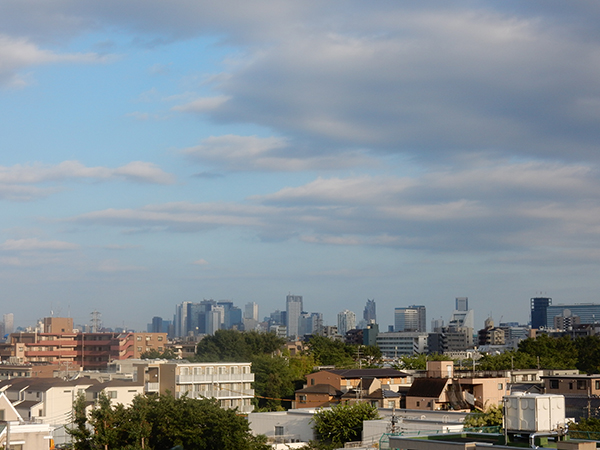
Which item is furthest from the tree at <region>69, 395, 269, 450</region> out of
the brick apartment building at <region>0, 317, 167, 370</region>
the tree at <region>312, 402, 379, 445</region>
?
the brick apartment building at <region>0, 317, 167, 370</region>

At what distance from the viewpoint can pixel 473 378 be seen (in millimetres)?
67875

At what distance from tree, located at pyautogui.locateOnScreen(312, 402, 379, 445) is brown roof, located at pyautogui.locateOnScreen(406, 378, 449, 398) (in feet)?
43.4

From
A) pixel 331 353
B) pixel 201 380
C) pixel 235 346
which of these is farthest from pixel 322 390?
pixel 331 353

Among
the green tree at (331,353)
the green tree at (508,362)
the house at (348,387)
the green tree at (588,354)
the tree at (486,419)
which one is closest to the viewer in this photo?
the tree at (486,419)

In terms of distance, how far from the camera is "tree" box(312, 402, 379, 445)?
170ft

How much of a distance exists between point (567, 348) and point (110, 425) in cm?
10565

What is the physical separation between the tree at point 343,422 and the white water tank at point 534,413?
31.7m

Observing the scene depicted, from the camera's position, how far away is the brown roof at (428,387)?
64438 mm

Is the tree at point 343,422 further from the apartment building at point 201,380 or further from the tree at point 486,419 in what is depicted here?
the apartment building at point 201,380

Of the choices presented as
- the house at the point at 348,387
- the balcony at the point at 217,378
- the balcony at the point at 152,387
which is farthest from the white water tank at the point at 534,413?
the balcony at the point at 152,387

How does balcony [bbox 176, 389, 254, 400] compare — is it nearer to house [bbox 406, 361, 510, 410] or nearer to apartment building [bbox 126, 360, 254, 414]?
apartment building [bbox 126, 360, 254, 414]

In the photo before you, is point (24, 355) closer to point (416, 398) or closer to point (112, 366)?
point (112, 366)

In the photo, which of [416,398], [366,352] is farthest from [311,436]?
[366,352]

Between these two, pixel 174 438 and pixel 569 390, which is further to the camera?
pixel 569 390
